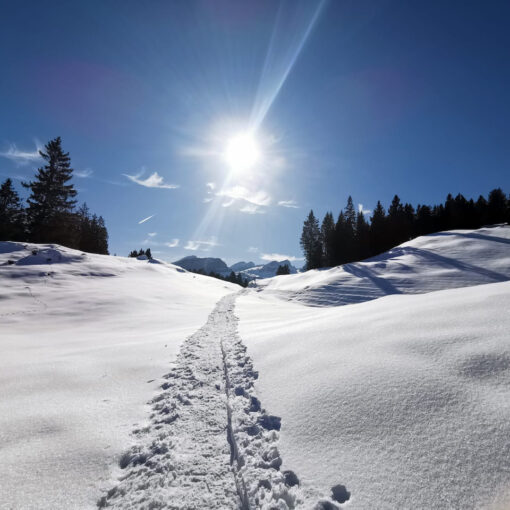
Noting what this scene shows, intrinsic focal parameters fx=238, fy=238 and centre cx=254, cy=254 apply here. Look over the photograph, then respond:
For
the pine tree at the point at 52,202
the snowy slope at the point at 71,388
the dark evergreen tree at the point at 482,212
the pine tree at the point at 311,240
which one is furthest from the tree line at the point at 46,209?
the dark evergreen tree at the point at 482,212

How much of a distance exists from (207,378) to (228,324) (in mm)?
5373

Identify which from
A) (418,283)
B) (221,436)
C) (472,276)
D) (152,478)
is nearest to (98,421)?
(152,478)

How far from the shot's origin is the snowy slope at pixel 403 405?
6.63 ft

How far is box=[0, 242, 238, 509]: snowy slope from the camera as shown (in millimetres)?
2467

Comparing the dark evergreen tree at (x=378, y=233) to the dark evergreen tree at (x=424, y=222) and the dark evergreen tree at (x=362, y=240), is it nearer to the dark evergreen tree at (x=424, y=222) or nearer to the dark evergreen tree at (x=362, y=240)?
the dark evergreen tree at (x=362, y=240)

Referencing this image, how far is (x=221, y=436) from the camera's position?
3.28 metres

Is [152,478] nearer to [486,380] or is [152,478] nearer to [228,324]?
[486,380]

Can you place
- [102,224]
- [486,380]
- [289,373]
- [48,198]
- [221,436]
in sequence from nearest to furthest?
[486,380]
[221,436]
[289,373]
[48,198]
[102,224]

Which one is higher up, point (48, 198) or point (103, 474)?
point (48, 198)

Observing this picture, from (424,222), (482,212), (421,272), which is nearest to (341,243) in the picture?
(424,222)

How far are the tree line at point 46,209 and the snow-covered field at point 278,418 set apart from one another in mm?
36521

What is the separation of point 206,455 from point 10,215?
53.5 meters

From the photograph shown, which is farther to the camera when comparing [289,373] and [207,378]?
[207,378]

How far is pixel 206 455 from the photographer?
2949 millimetres
